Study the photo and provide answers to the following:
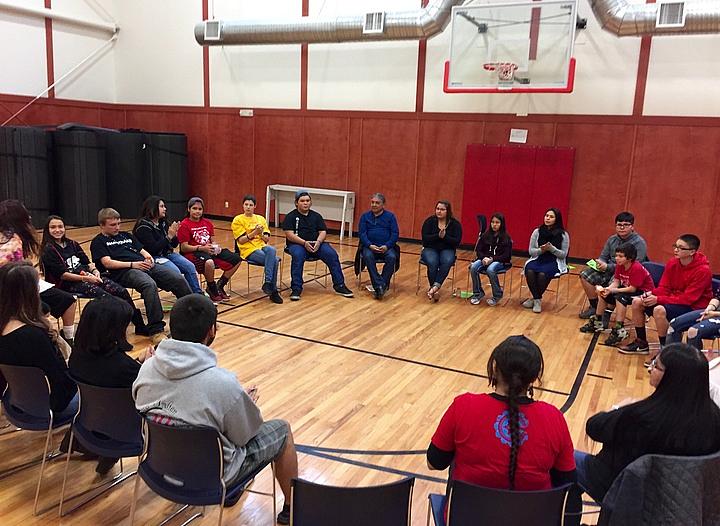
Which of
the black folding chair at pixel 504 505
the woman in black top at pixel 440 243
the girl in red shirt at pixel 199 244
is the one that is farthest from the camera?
the woman in black top at pixel 440 243

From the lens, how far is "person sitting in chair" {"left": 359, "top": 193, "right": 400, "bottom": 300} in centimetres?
691

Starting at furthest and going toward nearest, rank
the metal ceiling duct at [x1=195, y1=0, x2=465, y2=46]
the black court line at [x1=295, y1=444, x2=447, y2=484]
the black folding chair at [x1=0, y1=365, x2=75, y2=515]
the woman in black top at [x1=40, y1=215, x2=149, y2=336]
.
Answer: the metal ceiling duct at [x1=195, y1=0, x2=465, y2=46] → the woman in black top at [x1=40, y1=215, x2=149, y2=336] → the black court line at [x1=295, y1=444, x2=447, y2=484] → the black folding chair at [x1=0, y1=365, x2=75, y2=515]

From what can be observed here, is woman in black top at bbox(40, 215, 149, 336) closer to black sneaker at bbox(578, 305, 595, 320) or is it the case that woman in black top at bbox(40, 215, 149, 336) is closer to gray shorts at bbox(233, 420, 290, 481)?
gray shorts at bbox(233, 420, 290, 481)

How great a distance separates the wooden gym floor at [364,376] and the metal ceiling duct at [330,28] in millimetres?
4327

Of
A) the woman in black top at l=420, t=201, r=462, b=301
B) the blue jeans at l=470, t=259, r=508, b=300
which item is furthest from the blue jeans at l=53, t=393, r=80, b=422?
the blue jeans at l=470, t=259, r=508, b=300

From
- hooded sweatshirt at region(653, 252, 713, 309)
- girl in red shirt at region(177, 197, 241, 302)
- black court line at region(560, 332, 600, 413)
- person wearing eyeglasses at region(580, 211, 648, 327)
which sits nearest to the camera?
black court line at region(560, 332, 600, 413)

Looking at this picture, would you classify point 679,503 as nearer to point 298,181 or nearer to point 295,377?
point 295,377

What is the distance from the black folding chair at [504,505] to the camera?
1.86 m

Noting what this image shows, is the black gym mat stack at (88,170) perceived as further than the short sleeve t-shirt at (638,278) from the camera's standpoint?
Yes

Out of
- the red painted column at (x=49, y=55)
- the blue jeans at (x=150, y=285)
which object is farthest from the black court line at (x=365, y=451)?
the red painted column at (x=49, y=55)

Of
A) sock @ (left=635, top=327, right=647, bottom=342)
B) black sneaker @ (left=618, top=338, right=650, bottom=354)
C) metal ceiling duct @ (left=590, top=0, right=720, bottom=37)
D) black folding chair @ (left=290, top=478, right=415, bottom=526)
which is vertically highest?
metal ceiling duct @ (left=590, top=0, right=720, bottom=37)

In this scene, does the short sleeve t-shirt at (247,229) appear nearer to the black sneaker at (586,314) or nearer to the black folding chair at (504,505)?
the black sneaker at (586,314)

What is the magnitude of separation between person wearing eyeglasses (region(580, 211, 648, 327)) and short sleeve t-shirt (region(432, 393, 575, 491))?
13.9 feet

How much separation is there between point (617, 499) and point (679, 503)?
18 centimetres
